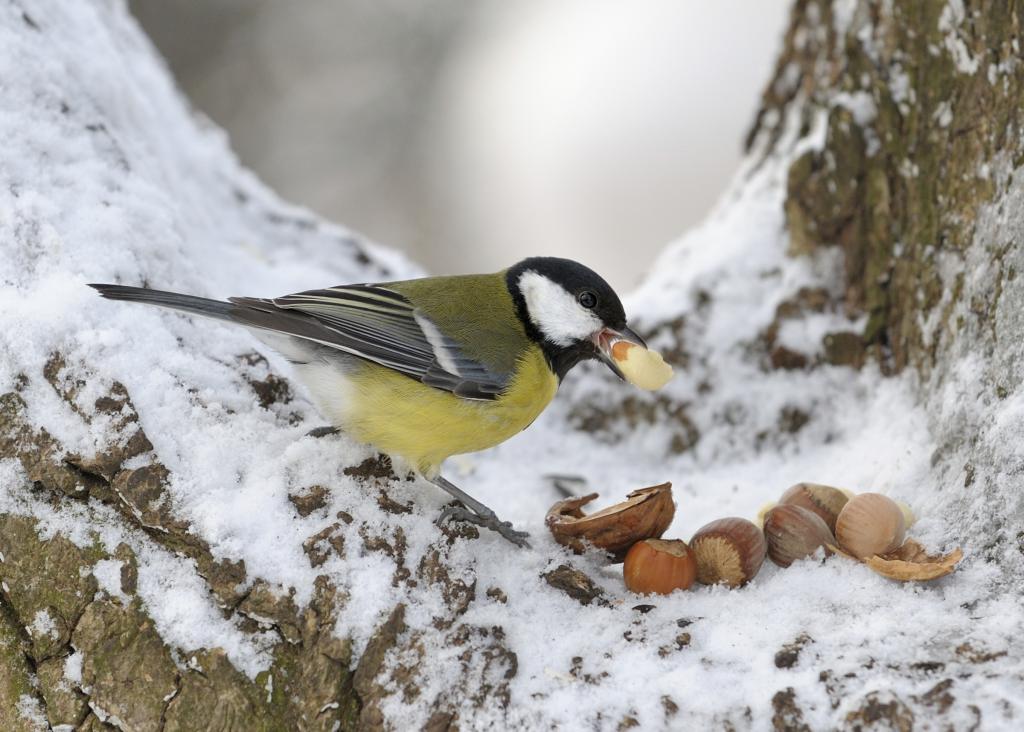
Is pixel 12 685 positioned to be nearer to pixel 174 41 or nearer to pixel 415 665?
pixel 415 665

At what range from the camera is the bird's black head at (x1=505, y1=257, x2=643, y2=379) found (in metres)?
2.27

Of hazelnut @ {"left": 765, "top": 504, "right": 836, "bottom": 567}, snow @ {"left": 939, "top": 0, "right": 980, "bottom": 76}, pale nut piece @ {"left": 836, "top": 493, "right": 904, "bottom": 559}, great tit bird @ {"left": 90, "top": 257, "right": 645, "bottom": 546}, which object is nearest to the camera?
pale nut piece @ {"left": 836, "top": 493, "right": 904, "bottom": 559}

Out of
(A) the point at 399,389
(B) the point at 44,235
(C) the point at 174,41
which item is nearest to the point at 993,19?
(A) the point at 399,389

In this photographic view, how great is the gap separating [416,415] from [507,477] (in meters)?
0.88

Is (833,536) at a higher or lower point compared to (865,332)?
lower

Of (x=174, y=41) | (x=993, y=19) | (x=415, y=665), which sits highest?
(x=174, y=41)

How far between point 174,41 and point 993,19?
6524mm

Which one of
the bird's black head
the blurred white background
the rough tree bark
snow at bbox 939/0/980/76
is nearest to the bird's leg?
the bird's black head

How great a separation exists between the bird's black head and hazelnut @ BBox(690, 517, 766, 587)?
557mm

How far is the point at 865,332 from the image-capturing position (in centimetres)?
268

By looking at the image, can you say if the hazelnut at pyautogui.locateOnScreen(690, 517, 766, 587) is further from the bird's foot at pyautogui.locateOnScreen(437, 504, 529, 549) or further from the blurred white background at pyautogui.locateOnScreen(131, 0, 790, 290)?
the blurred white background at pyautogui.locateOnScreen(131, 0, 790, 290)

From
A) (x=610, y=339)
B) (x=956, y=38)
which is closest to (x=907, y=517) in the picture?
(x=610, y=339)

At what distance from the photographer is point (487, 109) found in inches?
286

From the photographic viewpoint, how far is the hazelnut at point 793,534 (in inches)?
73.2
